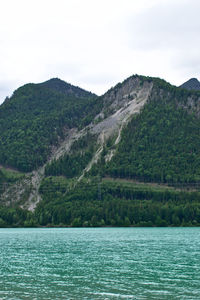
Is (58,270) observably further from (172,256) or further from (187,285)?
(172,256)

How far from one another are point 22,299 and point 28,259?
39.9 m


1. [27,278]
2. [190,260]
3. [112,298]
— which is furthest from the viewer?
[190,260]

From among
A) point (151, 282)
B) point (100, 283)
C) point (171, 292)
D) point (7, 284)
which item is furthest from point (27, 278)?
point (171, 292)

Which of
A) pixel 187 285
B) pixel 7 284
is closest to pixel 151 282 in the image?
pixel 187 285

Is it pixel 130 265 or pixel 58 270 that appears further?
pixel 130 265

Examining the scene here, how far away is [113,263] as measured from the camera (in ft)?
249

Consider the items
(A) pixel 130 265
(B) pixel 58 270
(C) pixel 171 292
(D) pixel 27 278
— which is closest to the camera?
(C) pixel 171 292

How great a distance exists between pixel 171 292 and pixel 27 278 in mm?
21268

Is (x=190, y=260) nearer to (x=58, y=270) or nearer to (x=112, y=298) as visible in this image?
(x=58, y=270)

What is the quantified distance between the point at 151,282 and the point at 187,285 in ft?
15.3

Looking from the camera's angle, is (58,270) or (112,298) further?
(58,270)

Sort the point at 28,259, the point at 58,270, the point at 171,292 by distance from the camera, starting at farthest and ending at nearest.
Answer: the point at 28,259 → the point at 58,270 → the point at 171,292

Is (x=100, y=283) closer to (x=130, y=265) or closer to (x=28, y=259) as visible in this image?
(x=130, y=265)

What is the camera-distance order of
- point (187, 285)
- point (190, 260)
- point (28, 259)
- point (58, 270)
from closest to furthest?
1. point (187, 285)
2. point (58, 270)
3. point (190, 260)
4. point (28, 259)
